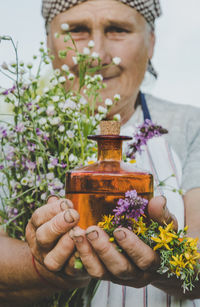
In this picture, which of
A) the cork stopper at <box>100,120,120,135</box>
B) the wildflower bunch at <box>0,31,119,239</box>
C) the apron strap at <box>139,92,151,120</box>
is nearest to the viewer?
the cork stopper at <box>100,120,120,135</box>

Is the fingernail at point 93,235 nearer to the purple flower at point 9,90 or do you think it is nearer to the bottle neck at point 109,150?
the bottle neck at point 109,150

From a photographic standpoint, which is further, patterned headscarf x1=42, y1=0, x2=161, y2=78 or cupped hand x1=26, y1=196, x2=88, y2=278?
patterned headscarf x1=42, y1=0, x2=161, y2=78

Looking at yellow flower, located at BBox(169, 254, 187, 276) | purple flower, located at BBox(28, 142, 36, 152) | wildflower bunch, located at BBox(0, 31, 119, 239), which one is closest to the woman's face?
wildflower bunch, located at BBox(0, 31, 119, 239)

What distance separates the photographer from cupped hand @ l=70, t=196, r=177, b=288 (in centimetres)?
70

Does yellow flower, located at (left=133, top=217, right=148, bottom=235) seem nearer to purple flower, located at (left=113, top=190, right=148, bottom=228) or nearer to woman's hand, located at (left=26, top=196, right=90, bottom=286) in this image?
purple flower, located at (left=113, top=190, right=148, bottom=228)

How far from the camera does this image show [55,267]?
0.78 m

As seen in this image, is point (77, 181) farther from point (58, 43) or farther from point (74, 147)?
point (58, 43)

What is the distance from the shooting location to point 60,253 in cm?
75

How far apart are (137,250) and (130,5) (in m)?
1.08

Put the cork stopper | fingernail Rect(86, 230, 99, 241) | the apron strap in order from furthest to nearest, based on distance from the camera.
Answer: the apron strap < the cork stopper < fingernail Rect(86, 230, 99, 241)

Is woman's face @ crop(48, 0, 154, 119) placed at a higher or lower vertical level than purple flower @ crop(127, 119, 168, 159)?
higher

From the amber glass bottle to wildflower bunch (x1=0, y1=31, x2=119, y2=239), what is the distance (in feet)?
0.45

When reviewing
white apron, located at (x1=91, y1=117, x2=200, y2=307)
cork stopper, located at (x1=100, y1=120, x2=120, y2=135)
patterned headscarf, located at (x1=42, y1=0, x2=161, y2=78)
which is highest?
patterned headscarf, located at (x1=42, y1=0, x2=161, y2=78)

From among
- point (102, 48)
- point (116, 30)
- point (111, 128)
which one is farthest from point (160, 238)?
point (116, 30)
